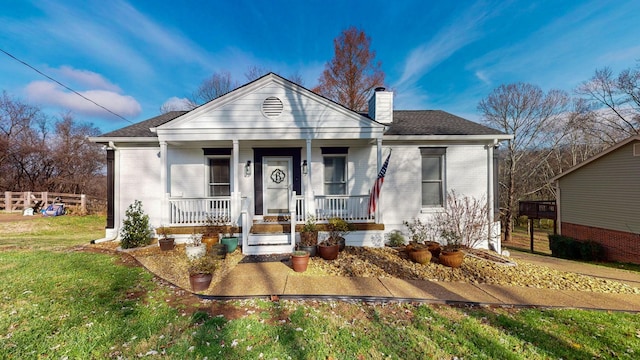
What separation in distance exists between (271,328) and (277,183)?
20.6 ft

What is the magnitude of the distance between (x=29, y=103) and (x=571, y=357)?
1437 inches

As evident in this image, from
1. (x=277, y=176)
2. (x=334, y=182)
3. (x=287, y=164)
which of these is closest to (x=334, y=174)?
(x=334, y=182)

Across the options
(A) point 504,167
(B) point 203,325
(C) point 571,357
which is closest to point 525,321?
(C) point 571,357

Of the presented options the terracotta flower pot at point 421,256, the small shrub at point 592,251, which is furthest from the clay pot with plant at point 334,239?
the small shrub at point 592,251

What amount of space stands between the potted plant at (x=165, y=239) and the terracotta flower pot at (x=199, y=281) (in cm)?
339

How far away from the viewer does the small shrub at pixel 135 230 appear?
7641 mm

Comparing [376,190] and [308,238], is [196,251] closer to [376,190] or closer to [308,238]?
[308,238]

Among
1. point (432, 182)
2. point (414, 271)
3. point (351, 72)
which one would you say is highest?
point (351, 72)

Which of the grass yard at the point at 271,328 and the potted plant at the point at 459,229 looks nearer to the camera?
the grass yard at the point at 271,328

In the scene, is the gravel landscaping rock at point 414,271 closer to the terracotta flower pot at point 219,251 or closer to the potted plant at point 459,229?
the terracotta flower pot at point 219,251

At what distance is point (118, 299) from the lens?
4391 mm

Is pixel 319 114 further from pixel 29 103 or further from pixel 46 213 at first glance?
pixel 29 103

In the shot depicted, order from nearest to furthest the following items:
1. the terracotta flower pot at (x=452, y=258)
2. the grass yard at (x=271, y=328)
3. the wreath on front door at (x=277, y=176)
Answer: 1. the grass yard at (x=271, y=328)
2. the terracotta flower pot at (x=452, y=258)
3. the wreath on front door at (x=277, y=176)

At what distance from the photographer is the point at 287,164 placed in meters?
9.53
